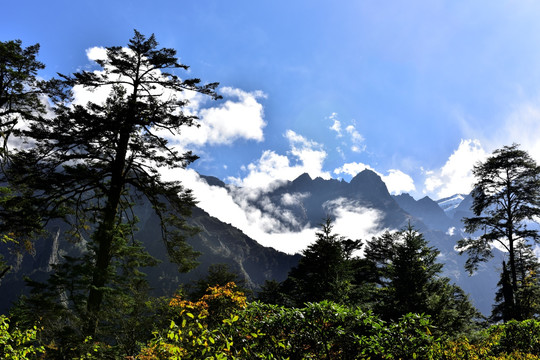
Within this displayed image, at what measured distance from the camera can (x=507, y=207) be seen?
16734mm

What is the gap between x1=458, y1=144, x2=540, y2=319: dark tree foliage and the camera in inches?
632

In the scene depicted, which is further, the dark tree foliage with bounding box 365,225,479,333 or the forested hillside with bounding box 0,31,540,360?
the dark tree foliage with bounding box 365,225,479,333

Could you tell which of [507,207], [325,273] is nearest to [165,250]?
[325,273]

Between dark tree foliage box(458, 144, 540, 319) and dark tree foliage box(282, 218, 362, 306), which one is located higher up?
dark tree foliage box(458, 144, 540, 319)

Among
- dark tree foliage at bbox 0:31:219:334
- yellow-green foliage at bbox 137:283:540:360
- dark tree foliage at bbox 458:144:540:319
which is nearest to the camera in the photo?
yellow-green foliage at bbox 137:283:540:360

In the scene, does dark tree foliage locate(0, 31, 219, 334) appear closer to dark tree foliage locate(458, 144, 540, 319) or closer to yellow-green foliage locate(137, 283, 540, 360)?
yellow-green foliage locate(137, 283, 540, 360)

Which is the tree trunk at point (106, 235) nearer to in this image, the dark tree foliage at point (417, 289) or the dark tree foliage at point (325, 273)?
the dark tree foliage at point (325, 273)

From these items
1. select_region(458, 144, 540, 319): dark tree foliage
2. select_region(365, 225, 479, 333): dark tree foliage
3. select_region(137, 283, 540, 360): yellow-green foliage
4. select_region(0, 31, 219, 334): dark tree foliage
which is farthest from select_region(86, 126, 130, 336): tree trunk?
select_region(458, 144, 540, 319): dark tree foliage

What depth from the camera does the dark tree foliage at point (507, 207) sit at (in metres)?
16.1

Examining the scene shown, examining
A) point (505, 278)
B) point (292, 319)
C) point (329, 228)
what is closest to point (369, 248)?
point (505, 278)

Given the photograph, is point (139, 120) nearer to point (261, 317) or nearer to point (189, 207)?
point (189, 207)

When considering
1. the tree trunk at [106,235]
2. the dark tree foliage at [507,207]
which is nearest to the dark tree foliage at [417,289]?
the dark tree foliage at [507,207]

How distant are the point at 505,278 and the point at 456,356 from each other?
15.6m

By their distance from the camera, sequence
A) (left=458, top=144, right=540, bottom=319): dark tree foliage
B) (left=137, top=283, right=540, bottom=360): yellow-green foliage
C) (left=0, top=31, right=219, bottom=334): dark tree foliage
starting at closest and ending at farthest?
(left=137, top=283, right=540, bottom=360): yellow-green foliage < (left=0, top=31, right=219, bottom=334): dark tree foliage < (left=458, top=144, right=540, bottom=319): dark tree foliage
